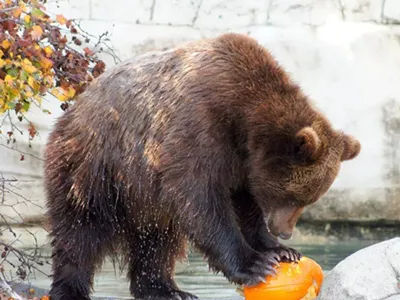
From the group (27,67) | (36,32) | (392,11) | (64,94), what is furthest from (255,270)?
(392,11)

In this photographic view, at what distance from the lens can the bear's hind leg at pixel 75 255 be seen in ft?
20.6

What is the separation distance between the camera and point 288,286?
540 centimetres

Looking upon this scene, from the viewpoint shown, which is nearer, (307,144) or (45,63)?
(307,144)

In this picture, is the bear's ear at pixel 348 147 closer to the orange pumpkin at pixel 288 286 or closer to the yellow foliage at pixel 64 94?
the orange pumpkin at pixel 288 286

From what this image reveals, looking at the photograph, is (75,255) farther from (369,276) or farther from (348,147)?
(369,276)

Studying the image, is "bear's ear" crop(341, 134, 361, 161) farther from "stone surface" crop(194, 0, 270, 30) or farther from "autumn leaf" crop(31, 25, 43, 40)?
"stone surface" crop(194, 0, 270, 30)

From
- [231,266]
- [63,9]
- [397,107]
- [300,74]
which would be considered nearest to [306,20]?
[300,74]

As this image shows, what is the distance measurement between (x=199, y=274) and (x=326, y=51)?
3822mm

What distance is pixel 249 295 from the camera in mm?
5453

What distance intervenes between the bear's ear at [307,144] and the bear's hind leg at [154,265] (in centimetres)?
159

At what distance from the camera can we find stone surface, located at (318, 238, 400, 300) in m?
4.83

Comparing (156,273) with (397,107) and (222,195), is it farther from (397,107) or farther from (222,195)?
(397,107)

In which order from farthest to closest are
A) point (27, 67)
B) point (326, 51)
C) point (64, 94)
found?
point (326, 51), point (64, 94), point (27, 67)

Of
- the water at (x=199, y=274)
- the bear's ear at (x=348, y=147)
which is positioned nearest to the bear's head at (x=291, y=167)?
the bear's ear at (x=348, y=147)
